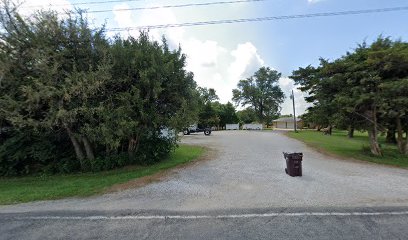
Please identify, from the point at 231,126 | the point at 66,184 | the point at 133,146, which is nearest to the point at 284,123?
the point at 231,126

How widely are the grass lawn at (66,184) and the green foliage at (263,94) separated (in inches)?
2309

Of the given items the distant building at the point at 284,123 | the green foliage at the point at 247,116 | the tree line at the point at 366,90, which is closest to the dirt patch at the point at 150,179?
the tree line at the point at 366,90

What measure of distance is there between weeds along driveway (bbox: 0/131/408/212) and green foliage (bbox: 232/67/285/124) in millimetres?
58176

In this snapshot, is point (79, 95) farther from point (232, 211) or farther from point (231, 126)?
point (231, 126)

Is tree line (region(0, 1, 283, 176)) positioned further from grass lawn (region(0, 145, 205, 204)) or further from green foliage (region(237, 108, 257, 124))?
green foliage (region(237, 108, 257, 124))

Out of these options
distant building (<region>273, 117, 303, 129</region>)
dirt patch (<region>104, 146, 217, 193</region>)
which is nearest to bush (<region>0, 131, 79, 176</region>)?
dirt patch (<region>104, 146, 217, 193</region>)

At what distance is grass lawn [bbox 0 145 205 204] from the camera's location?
7086 mm

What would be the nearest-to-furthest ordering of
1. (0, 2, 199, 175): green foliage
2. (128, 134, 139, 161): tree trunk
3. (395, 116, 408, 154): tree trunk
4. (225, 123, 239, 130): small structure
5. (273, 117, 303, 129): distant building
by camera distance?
(0, 2, 199, 175): green foliage → (128, 134, 139, 161): tree trunk → (395, 116, 408, 154): tree trunk → (225, 123, 239, 130): small structure → (273, 117, 303, 129): distant building

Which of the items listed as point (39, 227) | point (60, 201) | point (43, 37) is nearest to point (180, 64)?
point (43, 37)

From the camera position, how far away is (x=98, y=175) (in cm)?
968

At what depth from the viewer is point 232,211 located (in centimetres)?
547

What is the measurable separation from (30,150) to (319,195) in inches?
417

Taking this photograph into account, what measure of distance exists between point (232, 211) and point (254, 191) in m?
1.71

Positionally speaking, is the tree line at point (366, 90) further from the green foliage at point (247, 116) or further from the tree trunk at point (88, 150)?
the green foliage at point (247, 116)
